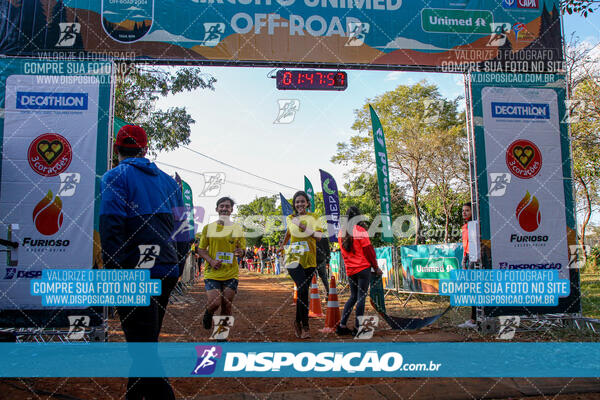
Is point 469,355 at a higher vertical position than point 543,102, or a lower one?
lower

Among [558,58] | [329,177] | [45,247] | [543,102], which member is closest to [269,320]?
[45,247]

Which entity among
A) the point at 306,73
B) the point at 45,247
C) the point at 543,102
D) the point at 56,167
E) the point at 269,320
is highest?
the point at 306,73

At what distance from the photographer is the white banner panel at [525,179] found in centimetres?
627

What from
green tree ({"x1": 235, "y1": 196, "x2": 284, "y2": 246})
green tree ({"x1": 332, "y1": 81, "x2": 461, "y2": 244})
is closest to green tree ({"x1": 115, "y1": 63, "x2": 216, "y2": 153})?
green tree ({"x1": 332, "y1": 81, "x2": 461, "y2": 244})

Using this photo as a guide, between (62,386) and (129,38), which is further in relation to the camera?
(129,38)

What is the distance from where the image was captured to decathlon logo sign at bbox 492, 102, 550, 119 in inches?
254

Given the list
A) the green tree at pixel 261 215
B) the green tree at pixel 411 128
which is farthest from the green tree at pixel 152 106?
the green tree at pixel 261 215

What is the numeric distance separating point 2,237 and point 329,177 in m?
9.89

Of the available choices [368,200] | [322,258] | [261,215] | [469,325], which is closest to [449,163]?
[368,200]

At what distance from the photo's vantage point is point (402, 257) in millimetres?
10898

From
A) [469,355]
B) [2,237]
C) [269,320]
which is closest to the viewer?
[469,355]

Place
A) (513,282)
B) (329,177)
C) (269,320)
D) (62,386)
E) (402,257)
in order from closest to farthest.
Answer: (62,386) → (513,282) → (269,320) → (402,257) → (329,177)

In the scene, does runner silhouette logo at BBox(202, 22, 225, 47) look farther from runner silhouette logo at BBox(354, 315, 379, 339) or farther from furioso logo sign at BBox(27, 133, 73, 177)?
runner silhouette logo at BBox(354, 315, 379, 339)

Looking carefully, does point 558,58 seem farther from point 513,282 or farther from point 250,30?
point 250,30
